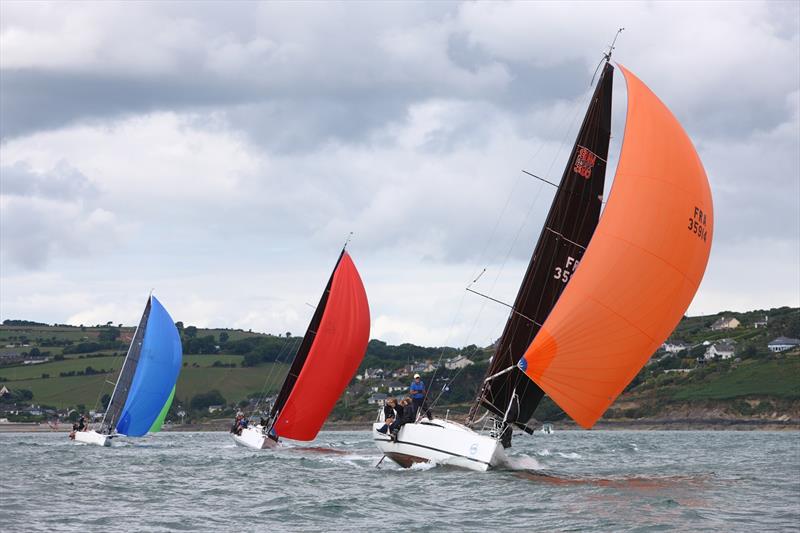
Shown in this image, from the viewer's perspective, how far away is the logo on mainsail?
27.2 m

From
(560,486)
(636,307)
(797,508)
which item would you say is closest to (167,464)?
(560,486)

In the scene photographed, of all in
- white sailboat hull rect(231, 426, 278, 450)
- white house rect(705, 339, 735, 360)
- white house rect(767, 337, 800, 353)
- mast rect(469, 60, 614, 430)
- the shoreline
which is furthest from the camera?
white house rect(705, 339, 735, 360)

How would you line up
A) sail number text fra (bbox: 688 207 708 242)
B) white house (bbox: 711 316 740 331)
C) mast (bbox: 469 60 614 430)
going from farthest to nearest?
white house (bbox: 711 316 740 331)
mast (bbox: 469 60 614 430)
sail number text fra (bbox: 688 207 708 242)

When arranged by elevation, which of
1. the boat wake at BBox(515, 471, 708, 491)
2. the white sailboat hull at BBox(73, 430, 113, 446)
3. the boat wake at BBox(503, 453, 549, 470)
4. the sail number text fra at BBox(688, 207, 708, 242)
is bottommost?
the white sailboat hull at BBox(73, 430, 113, 446)

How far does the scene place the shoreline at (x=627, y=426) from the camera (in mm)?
97938

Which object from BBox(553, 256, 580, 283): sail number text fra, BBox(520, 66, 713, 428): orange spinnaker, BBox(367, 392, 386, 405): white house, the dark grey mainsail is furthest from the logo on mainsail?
BBox(367, 392, 386, 405): white house

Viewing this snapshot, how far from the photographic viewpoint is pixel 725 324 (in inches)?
6526

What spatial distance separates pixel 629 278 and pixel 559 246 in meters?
3.37

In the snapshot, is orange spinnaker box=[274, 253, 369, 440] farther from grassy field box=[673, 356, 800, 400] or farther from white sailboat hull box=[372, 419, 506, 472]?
grassy field box=[673, 356, 800, 400]

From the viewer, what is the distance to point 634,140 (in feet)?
81.4

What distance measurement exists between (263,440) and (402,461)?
16735mm

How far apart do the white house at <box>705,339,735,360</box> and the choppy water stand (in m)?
96.7

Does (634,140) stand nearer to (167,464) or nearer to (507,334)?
(507,334)

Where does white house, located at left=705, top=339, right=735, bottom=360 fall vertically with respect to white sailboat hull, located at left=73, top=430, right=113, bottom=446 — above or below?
above
